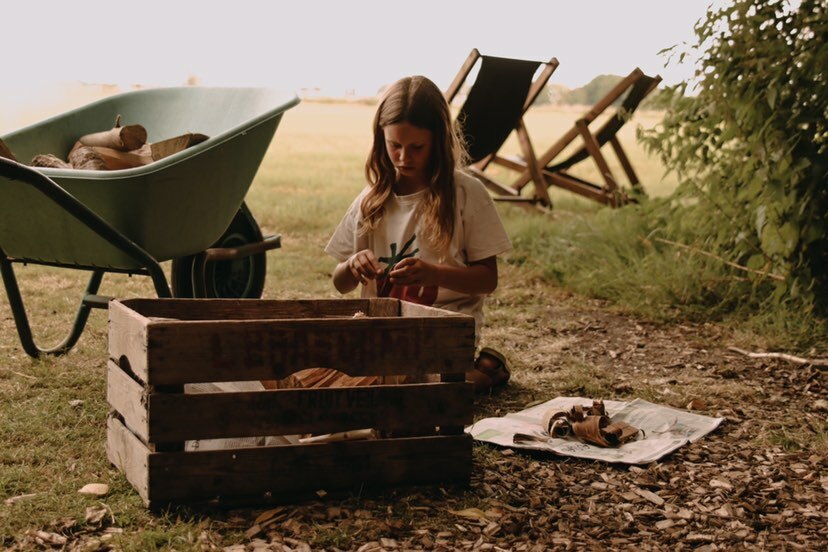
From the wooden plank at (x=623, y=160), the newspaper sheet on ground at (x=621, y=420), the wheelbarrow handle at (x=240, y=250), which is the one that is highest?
the wooden plank at (x=623, y=160)

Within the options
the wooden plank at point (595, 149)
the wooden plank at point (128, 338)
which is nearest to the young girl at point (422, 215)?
the wooden plank at point (128, 338)

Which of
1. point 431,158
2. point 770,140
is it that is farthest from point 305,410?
point 770,140

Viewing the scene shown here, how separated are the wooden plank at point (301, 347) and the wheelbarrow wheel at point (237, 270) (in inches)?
58.1

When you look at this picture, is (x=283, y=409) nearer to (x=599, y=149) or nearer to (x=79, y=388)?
(x=79, y=388)

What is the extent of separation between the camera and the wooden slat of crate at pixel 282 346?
1908 mm

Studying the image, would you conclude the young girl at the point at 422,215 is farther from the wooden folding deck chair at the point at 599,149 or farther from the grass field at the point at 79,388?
the wooden folding deck chair at the point at 599,149

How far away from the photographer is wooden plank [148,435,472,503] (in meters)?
1.97

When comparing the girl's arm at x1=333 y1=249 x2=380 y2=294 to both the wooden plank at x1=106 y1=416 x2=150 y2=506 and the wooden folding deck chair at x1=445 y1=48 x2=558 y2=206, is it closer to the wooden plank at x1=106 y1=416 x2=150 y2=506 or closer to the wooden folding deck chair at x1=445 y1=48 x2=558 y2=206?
the wooden plank at x1=106 y1=416 x2=150 y2=506

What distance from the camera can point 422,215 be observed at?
9.43ft

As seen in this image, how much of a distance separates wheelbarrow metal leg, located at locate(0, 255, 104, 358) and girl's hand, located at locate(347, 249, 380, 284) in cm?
97

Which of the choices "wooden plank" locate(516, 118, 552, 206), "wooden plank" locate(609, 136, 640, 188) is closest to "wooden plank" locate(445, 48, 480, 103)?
"wooden plank" locate(516, 118, 552, 206)

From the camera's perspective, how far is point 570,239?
554cm

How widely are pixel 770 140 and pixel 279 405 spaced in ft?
8.93

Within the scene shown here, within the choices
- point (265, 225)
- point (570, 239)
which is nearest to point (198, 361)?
point (570, 239)
